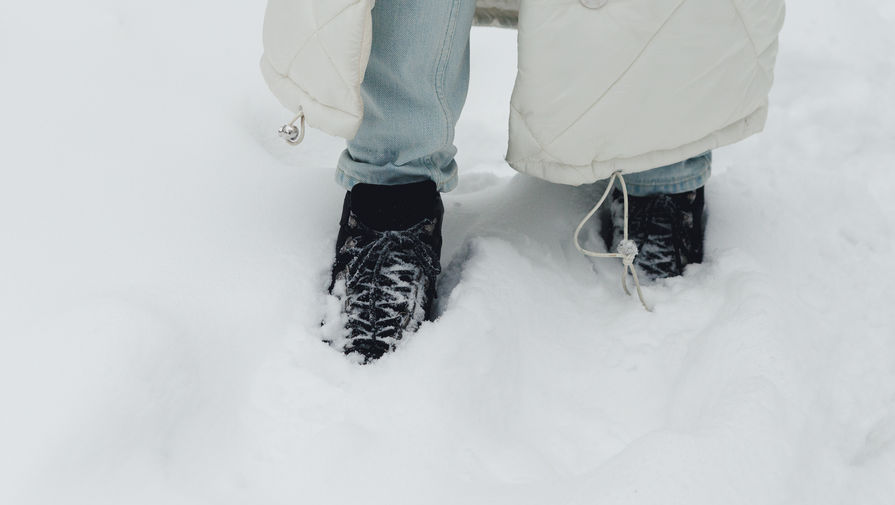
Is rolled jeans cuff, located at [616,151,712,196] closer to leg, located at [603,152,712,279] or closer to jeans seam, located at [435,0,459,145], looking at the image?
leg, located at [603,152,712,279]

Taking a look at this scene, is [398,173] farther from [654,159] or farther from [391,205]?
[654,159]

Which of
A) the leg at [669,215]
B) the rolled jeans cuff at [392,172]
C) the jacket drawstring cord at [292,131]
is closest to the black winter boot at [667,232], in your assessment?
the leg at [669,215]

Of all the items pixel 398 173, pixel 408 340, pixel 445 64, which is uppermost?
pixel 445 64

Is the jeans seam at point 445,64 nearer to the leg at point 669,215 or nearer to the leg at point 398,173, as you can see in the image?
the leg at point 398,173

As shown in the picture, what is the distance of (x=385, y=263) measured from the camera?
826 mm

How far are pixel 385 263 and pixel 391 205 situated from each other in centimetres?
7

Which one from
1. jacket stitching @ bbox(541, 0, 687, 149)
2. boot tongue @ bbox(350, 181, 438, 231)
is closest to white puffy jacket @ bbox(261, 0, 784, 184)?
jacket stitching @ bbox(541, 0, 687, 149)

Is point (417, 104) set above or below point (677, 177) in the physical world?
above

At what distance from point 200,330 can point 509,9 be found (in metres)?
0.55

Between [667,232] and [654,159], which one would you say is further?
[667,232]

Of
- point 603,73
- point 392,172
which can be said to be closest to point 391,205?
point 392,172

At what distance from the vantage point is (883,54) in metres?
1.23

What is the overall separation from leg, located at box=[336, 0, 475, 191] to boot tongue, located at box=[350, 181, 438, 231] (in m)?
0.01

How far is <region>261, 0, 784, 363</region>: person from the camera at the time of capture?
2.40 ft
